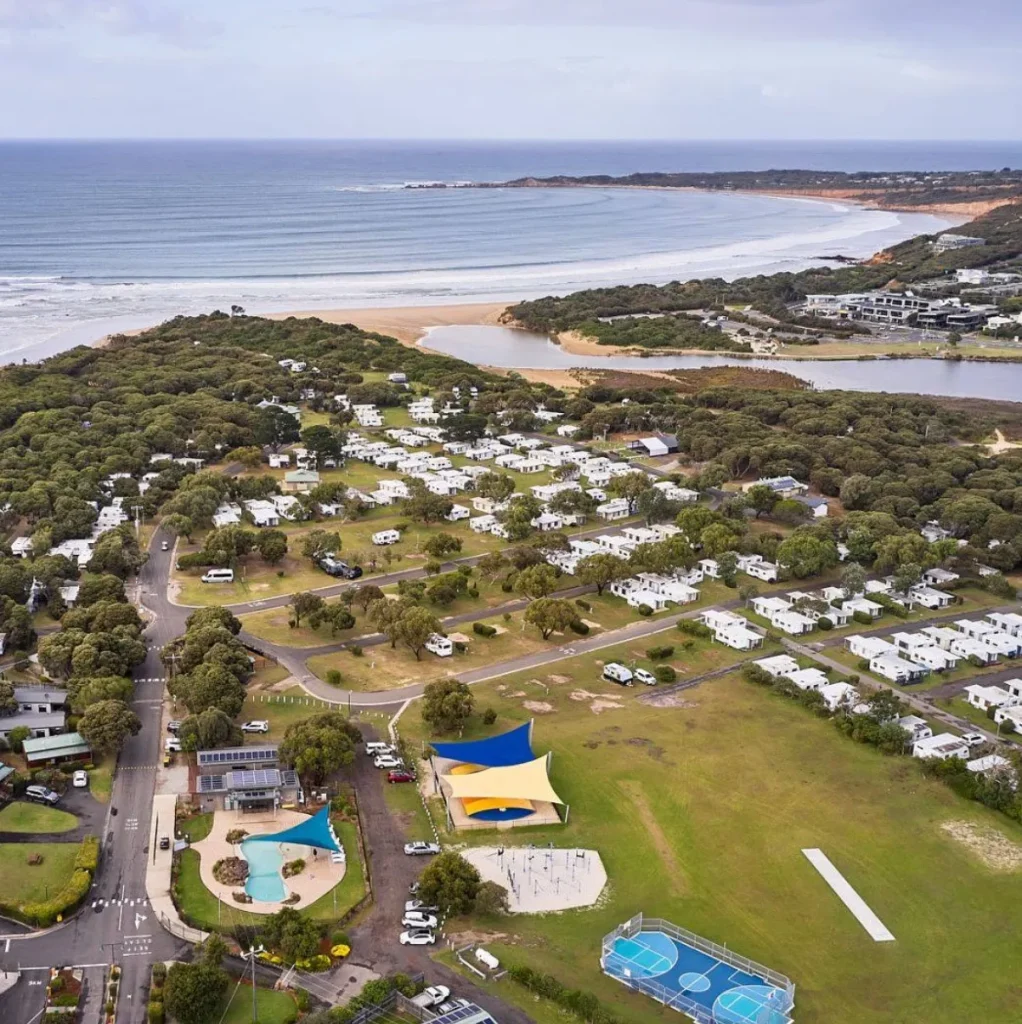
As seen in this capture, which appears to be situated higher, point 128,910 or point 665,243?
point 665,243

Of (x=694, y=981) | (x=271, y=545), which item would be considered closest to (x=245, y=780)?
(x=694, y=981)

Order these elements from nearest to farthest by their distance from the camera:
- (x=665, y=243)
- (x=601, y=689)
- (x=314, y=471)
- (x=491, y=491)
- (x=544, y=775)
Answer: (x=544, y=775), (x=601, y=689), (x=491, y=491), (x=314, y=471), (x=665, y=243)

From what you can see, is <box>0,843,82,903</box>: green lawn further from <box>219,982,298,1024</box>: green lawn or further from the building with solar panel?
<box>219,982,298,1024</box>: green lawn

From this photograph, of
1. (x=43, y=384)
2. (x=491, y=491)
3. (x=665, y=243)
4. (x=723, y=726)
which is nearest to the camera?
(x=723, y=726)

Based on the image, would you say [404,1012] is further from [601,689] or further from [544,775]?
[601,689]

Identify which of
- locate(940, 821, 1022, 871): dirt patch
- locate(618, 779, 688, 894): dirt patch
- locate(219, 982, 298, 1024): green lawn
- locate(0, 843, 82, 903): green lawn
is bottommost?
locate(940, 821, 1022, 871): dirt patch

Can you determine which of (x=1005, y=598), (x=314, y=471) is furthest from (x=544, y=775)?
(x=314, y=471)

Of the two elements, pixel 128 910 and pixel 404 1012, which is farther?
pixel 128 910

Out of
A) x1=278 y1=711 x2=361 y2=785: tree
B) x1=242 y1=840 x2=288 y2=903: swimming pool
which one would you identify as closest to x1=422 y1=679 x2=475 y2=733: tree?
x1=278 y1=711 x2=361 y2=785: tree
